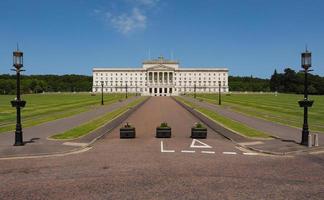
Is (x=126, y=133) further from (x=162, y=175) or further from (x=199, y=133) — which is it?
(x=162, y=175)

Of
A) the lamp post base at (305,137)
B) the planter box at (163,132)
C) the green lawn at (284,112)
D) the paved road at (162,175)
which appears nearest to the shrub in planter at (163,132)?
the planter box at (163,132)

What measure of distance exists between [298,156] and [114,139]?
12.4 meters

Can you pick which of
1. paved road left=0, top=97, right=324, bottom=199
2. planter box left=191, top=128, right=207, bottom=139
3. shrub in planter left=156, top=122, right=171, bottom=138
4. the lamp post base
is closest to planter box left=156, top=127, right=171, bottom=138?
shrub in planter left=156, top=122, right=171, bottom=138

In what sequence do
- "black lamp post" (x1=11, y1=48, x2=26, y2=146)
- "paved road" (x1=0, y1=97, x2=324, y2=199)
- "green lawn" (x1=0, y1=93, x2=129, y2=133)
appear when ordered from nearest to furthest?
1. "paved road" (x1=0, y1=97, x2=324, y2=199)
2. "black lamp post" (x1=11, y1=48, x2=26, y2=146)
3. "green lawn" (x1=0, y1=93, x2=129, y2=133)

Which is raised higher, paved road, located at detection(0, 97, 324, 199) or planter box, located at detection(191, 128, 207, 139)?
planter box, located at detection(191, 128, 207, 139)

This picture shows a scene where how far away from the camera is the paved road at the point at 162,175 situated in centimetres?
1132

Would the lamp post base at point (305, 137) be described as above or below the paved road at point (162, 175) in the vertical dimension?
above

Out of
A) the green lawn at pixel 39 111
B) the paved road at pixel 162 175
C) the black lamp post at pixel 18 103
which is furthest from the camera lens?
the green lawn at pixel 39 111

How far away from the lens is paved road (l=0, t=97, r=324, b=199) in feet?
37.1

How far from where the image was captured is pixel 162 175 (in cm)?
1360

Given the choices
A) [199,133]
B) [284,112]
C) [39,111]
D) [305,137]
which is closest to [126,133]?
[199,133]

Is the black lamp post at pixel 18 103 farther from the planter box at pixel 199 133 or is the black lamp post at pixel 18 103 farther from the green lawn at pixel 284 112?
the green lawn at pixel 284 112

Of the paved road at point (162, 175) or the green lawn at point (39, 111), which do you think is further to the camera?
the green lawn at point (39, 111)

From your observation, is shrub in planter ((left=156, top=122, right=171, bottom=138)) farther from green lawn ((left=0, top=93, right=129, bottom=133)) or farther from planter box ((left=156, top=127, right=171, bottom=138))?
green lawn ((left=0, top=93, right=129, bottom=133))
